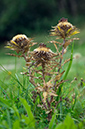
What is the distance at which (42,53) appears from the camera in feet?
4.50

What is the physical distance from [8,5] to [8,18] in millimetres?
3577

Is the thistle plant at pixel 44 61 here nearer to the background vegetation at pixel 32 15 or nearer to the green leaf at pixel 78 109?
the green leaf at pixel 78 109

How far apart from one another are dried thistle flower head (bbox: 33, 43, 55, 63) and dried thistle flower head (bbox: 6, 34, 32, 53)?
17 centimetres

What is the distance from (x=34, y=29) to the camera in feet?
91.6

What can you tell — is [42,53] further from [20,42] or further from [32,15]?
[32,15]

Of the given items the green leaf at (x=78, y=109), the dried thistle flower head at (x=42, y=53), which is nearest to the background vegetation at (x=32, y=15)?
the green leaf at (x=78, y=109)

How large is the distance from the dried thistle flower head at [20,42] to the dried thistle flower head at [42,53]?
170 mm

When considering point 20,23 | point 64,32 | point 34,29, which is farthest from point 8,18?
point 64,32

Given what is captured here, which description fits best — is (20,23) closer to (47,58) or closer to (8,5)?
(8,5)

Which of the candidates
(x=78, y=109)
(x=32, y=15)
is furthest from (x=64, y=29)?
(x=32, y=15)

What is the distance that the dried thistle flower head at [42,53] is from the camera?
136cm

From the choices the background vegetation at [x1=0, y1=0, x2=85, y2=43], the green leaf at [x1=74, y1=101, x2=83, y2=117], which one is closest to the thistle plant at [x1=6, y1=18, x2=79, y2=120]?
the green leaf at [x1=74, y1=101, x2=83, y2=117]

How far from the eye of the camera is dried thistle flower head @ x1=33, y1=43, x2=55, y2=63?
1.36 m

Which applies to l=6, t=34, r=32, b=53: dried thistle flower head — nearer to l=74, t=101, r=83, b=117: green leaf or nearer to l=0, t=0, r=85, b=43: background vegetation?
l=74, t=101, r=83, b=117: green leaf
